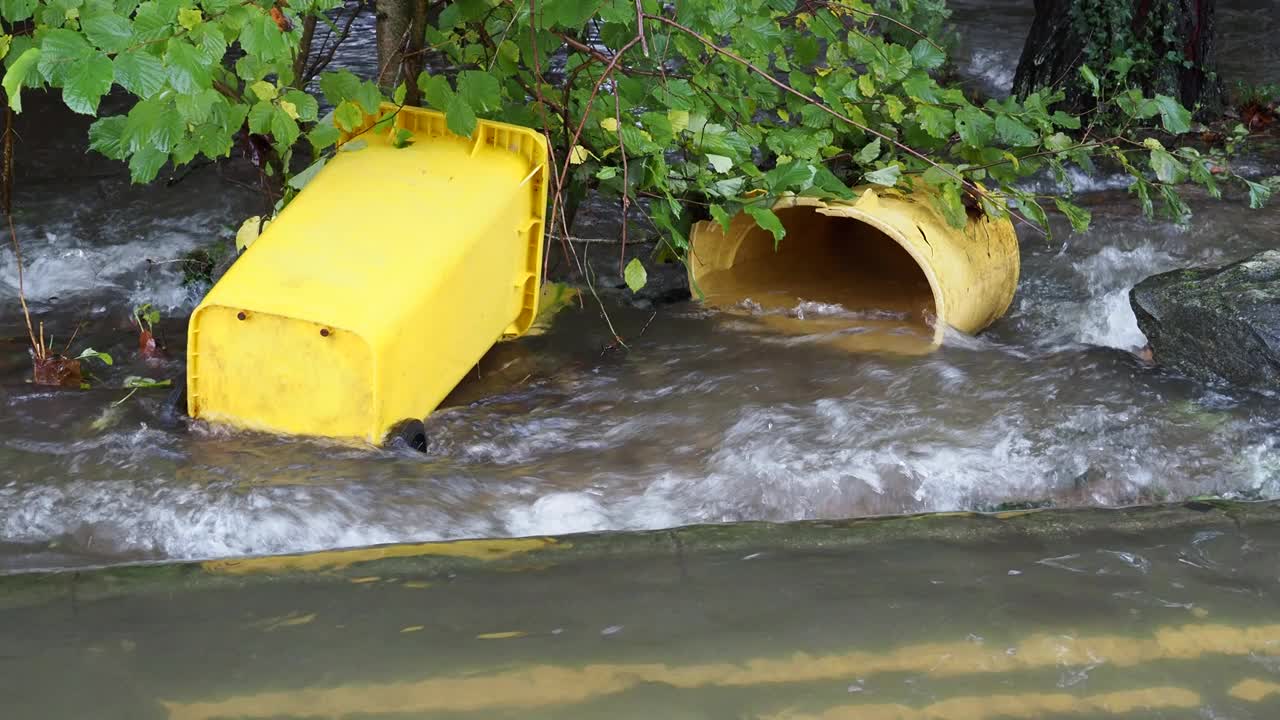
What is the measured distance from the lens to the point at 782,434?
11.7ft

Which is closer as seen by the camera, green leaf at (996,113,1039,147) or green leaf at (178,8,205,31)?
green leaf at (178,8,205,31)

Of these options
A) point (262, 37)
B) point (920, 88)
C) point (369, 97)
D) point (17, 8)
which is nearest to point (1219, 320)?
point (920, 88)

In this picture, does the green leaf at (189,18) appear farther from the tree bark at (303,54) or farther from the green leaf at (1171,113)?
the green leaf at (1171,113)

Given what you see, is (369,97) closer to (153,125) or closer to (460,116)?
(460,116)

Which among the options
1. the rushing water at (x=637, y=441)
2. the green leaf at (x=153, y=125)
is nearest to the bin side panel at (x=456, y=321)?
the rushing water at (x=637, y=441)

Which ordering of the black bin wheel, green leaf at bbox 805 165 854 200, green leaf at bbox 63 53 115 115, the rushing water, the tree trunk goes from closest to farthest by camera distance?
green leaf at bbox 63 53 115 115
the rushing water
the black bin wheel
green leaf at bbox 805 165 854 200
the tree trunk

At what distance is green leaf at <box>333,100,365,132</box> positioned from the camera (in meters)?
3.63

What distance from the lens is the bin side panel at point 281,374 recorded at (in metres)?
3.19

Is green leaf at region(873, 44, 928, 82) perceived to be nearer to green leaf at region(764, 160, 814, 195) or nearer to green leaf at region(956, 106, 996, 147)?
green leaf at region(956, 106, 996, 147)

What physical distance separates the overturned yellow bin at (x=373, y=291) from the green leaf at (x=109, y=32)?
0.91 metres

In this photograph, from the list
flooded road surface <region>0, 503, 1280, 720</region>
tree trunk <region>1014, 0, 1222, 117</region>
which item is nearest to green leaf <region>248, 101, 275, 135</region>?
flooded road surface <region>0, 503, 1280, 720</region>

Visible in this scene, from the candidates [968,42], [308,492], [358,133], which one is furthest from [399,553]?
[968,42]

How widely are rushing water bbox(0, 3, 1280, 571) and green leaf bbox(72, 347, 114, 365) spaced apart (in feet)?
0.16

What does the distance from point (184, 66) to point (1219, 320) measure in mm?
3033
